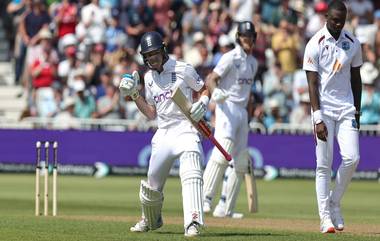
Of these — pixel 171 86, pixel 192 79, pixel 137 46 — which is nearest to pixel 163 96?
pixel 171 86

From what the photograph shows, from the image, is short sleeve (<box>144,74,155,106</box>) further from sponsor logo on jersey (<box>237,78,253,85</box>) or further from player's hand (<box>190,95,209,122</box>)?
sponsor logo on jersey (<box>237,78,253,85</box>)

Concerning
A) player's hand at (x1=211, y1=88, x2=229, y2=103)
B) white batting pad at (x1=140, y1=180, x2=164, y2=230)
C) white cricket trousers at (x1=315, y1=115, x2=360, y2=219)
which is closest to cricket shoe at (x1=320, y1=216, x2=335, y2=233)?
white cricket trousers at (x1=315, y1=115, x2=360, y2=219)

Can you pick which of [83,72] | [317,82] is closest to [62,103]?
[83,72]

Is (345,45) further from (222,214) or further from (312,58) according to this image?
(222,214)

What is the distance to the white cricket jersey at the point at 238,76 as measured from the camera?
51.8 ft

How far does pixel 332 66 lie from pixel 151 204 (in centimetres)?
237

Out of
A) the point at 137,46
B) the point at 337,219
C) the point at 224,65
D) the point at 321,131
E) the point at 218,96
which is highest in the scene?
the point at 137,46

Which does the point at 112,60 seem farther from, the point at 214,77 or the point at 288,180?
the point at 214,77

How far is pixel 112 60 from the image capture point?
27.5 m

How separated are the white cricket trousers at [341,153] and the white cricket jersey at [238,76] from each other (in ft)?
11.5

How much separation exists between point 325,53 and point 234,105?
359cm

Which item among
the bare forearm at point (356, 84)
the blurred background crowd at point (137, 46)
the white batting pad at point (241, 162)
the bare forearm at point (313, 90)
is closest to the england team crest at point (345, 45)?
the bare forearm at point (356, 84)

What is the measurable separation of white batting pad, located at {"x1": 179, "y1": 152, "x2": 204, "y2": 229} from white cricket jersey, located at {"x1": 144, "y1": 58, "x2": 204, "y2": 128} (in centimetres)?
42

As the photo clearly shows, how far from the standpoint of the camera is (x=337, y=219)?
12.7 metres
